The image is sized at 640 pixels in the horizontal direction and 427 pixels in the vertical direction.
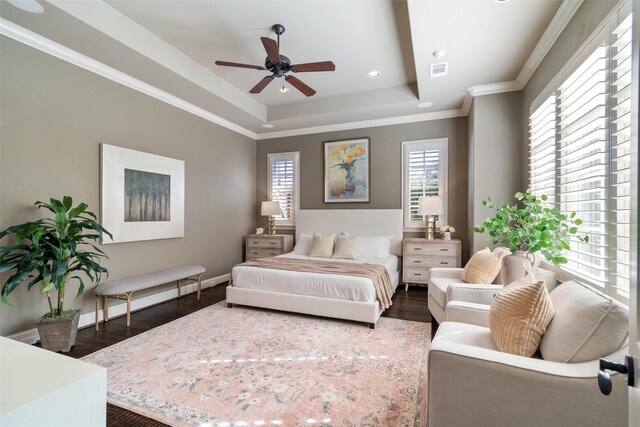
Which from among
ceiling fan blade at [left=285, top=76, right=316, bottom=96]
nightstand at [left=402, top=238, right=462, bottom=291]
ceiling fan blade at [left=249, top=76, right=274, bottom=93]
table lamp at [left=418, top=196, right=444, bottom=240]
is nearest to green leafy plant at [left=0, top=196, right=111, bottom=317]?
ceiling fan blade at [left=249, top=76, right=274, bottom=93]

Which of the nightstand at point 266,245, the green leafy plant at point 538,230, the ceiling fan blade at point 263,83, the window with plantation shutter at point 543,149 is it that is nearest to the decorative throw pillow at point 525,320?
the green leafy plant at point 538,230

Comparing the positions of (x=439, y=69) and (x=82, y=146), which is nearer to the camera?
(x=82, y=146)

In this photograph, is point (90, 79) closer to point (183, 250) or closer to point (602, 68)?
point (183, 250)

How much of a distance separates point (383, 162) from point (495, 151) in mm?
1822

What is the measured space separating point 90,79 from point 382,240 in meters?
4.32

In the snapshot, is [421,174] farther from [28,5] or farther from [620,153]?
[28,5]

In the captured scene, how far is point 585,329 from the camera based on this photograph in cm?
123

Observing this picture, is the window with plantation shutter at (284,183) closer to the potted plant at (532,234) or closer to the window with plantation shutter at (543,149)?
the window with plantation shutter at (543,149)

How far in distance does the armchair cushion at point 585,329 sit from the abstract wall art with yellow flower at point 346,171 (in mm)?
3979

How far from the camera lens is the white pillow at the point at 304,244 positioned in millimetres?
5050

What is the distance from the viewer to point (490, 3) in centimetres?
234

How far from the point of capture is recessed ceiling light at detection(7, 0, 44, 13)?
226cm

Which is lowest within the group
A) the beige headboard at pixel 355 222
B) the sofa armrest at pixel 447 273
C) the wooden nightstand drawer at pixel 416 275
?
the wooden nightstand drawer at pixel 416 275

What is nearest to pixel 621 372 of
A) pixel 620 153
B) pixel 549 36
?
pixel 620 153
